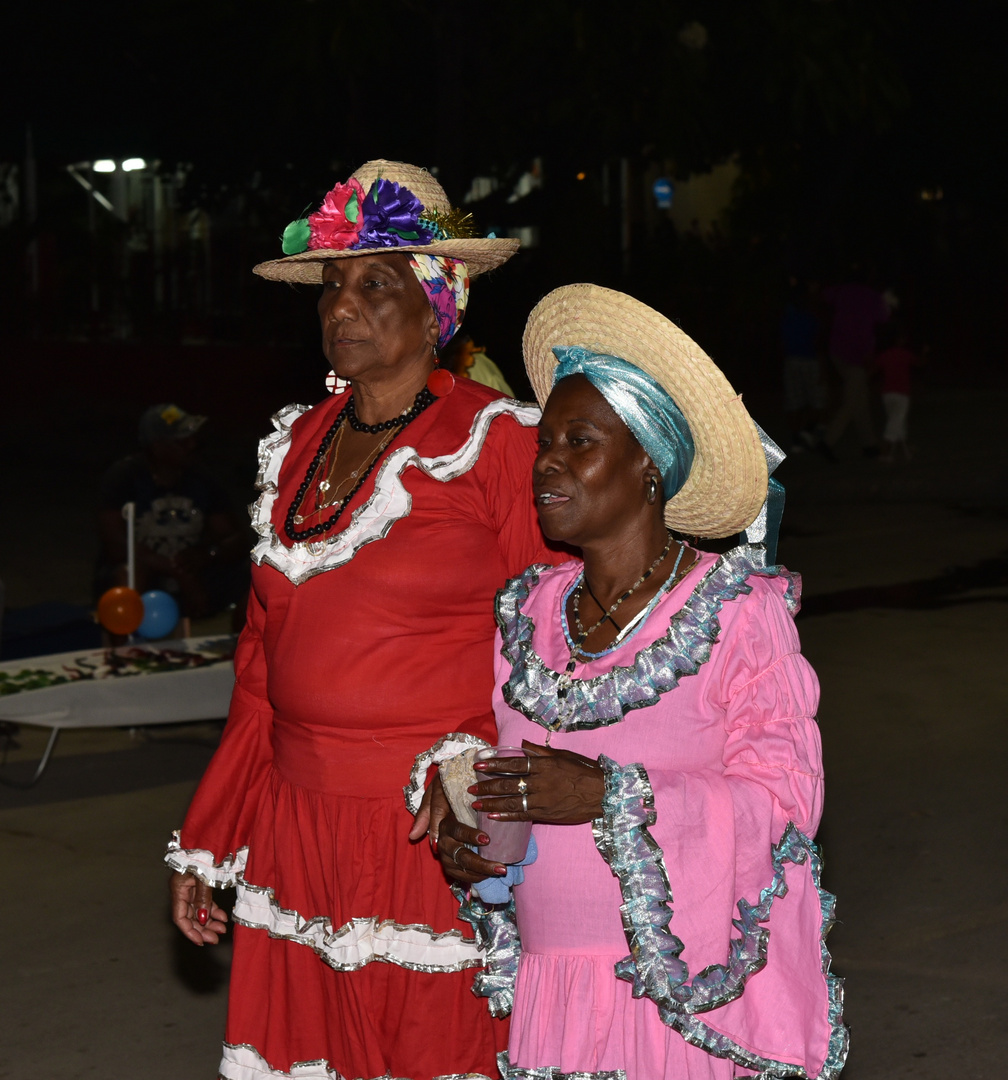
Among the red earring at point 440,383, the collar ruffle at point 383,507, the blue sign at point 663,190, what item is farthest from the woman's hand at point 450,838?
the blue sign at point 663,190

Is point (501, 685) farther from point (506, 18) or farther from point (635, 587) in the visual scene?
point (506, 18)

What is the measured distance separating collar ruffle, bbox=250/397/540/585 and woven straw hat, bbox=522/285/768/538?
1.29ft

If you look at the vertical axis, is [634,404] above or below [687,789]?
above

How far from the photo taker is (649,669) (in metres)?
2.58

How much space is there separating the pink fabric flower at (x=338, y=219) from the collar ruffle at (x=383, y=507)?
1.45 feet

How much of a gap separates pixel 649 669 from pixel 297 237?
136cm

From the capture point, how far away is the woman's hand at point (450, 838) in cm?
251

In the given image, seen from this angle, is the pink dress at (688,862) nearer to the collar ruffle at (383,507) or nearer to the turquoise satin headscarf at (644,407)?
the turquoise satin headscarf at (644,407)

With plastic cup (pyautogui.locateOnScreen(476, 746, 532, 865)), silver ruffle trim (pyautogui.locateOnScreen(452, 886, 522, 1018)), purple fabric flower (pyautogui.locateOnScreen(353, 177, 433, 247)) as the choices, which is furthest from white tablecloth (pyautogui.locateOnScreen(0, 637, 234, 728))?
plastic cup (pyautogui.locateOnScreen(476, 746, 532, 865))

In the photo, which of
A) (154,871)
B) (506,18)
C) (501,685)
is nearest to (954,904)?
(154,871)

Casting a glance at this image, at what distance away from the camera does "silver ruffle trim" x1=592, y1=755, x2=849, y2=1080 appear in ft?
8.11

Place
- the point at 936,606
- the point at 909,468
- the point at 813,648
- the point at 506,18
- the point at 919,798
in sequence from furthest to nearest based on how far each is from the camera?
the point at 909,468
the point at 506,18
the point at 936,606
the point at 813,648
the point at 919,798

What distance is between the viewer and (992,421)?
20328mm

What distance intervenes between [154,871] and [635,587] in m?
3.97
